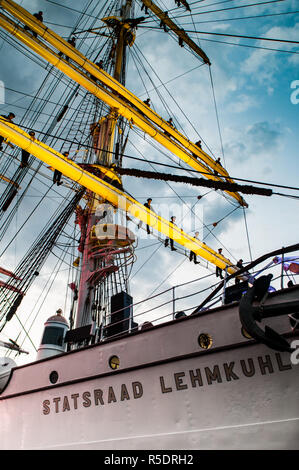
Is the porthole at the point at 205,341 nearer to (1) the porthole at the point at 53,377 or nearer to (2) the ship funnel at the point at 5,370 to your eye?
(1) the porthole at the point at 53,377

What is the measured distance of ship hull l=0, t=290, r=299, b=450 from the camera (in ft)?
13.5

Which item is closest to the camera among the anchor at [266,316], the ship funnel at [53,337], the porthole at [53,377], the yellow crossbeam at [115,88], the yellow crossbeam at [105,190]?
the anchor at [266,316]

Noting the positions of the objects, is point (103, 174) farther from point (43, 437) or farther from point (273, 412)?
point (273, 412)

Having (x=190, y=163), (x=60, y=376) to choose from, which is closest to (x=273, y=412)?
(x=60, y=376)

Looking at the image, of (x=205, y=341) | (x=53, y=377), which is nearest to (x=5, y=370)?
(x=53, y=377)

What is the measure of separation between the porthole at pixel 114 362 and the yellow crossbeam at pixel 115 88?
768 centimetres

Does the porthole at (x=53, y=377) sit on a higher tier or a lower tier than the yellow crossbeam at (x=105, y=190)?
lower

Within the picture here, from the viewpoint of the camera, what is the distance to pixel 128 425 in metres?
4.96

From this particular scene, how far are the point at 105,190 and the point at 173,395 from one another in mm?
8466

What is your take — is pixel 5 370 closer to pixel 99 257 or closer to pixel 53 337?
pixel 53 337

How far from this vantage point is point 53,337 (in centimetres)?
804

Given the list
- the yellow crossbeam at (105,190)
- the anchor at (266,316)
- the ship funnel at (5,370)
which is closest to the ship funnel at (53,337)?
the ship funnel at (5,370)

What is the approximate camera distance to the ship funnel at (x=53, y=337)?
25.7 feet

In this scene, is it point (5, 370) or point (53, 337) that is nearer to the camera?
point (53, 337)
